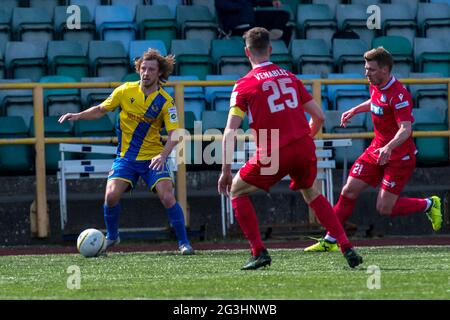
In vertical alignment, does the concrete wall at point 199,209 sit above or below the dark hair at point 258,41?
below

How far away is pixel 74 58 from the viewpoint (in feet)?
49.8

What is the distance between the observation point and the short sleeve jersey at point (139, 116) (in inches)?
461

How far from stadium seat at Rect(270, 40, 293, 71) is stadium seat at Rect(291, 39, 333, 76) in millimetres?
131

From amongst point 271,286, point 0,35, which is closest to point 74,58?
point 0,35

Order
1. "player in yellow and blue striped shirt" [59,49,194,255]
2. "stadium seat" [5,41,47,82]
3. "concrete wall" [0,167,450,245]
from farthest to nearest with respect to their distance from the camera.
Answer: "stadium seat" [5,41,47,82] → "concrete wall" [0,167,450,245] → "player in yellow and blue striped shirt" [59,49,194,255]

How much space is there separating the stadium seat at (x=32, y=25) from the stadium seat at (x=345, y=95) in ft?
12.3

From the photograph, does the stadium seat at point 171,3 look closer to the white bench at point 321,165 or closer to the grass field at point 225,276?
the white bench at point 321,165

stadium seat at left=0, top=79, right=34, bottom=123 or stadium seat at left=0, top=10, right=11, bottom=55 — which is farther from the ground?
stadium seat at left=0, top=10, right=11, bottom=55

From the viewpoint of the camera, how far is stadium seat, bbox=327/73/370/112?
15203mm

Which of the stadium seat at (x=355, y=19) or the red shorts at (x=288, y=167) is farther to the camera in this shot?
the stadium seat at (x=355, y=19)

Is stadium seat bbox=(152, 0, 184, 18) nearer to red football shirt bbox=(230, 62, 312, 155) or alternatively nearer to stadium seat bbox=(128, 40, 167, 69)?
stadium seat bbox=(128, 40, 167, 69)

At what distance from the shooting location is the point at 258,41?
9.15 meters

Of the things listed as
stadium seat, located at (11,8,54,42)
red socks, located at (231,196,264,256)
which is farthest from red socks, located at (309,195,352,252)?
stadium seat, located at (11,8,54,42)

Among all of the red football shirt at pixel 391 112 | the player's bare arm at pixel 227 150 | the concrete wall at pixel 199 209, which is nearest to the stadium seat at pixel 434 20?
the concrete wall at pixel 199 209
